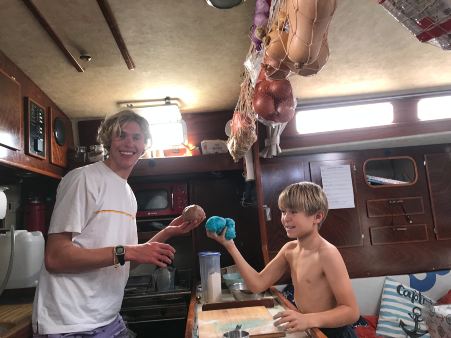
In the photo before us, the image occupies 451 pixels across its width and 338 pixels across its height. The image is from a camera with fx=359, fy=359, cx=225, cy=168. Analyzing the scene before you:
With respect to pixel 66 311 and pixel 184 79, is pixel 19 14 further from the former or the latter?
pixel 66 311

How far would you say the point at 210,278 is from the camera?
2262mm

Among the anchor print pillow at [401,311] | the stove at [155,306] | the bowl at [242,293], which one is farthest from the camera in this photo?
the anchor print pillow at [401,311]

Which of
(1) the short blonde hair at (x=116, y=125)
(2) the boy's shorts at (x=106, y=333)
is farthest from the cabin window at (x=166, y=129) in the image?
(2) the boy's shorts at (x=106, y=333)

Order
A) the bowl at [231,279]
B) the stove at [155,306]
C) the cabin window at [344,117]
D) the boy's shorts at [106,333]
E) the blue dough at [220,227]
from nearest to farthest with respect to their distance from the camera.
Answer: the boy's shorts at [106,333] < the blue dough at [220,227] < the bowl at [231,279] < the stove at [155,306] < the cabin window at [344,117]

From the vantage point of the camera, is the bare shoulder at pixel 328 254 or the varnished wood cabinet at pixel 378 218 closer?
the bare shoulder at pixel 328 254

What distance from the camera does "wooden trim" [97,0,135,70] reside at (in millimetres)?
1690

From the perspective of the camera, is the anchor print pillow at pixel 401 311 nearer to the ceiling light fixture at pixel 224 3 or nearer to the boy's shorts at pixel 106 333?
the boy's shorts at pixel 106 333

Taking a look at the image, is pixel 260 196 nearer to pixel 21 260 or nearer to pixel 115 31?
pixel 115 31

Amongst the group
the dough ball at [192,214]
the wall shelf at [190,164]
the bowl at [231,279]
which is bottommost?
the bowl at [231,279]

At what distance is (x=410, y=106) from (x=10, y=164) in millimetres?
3008

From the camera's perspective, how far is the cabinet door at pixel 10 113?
6.77 feet

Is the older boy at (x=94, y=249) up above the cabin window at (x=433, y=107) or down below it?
below

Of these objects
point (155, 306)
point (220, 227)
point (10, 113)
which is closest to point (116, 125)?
point (220, 227)

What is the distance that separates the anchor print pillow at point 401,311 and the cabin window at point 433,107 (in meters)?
1.39
